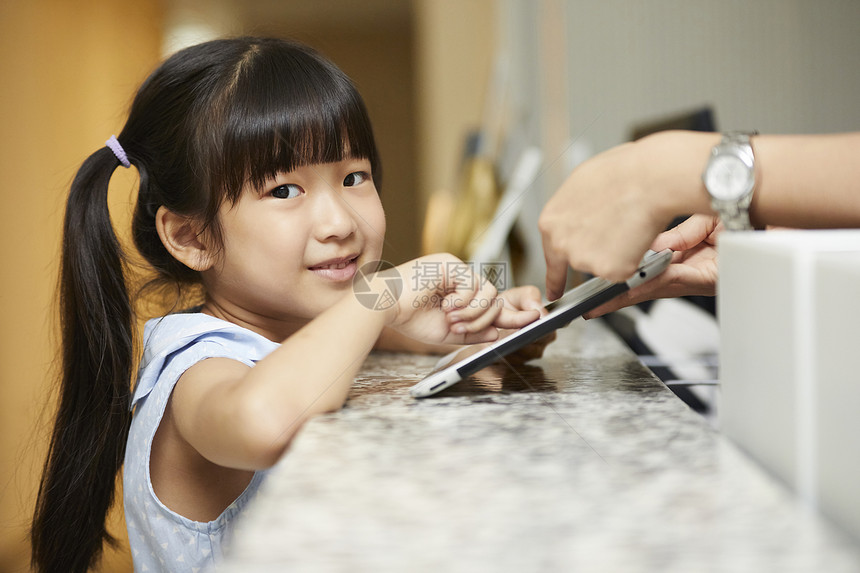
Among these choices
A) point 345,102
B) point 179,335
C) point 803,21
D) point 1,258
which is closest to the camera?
point 179,335

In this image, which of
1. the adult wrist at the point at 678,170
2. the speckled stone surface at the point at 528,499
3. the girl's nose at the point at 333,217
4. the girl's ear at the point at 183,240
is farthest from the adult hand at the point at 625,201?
the girl's ear at the point at 183,240

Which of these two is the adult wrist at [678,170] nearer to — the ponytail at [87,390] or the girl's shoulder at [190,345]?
the girl's shoulder at [190,345]

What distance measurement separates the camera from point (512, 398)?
0.49 metres

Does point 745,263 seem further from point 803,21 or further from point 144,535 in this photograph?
point 803,21

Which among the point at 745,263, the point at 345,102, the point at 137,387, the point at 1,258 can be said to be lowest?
the point at 1,258

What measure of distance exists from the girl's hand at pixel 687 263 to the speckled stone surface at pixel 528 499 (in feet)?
0.44

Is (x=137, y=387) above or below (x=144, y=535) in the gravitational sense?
above

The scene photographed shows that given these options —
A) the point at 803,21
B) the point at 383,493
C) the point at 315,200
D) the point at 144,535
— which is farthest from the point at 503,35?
the point at 383,493

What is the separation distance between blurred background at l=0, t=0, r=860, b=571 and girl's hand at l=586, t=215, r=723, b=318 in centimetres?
19

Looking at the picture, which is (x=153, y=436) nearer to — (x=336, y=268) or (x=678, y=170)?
(x=336, y=268)

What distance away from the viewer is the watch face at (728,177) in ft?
1.39

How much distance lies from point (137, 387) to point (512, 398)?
1.12 feet

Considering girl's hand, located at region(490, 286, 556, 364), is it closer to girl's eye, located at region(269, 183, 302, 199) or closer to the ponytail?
girl's eye, located at region(269, 183, 302, 199)

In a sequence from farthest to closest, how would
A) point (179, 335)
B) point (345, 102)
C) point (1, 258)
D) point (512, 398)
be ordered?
point (1, 258) → point (345, 102) → point (179, 335) → point (512, 398)
